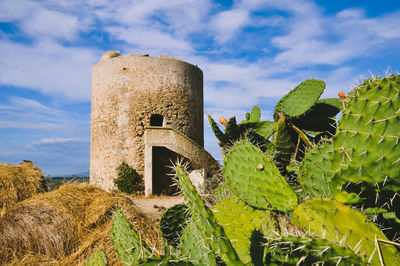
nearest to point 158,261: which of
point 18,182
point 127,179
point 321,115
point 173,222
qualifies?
point 173,222

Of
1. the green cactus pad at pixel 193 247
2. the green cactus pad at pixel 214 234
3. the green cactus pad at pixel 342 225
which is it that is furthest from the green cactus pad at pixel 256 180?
the green cactus pad at pixel 214 234

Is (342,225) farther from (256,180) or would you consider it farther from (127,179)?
(127,179)

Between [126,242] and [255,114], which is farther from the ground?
[255,114]

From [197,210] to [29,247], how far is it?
2826mm

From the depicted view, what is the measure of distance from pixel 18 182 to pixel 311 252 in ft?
14.2

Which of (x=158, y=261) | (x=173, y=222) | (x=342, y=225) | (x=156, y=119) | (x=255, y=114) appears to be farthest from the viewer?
(x=156, y=119)

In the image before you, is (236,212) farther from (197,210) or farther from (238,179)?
(197,210)

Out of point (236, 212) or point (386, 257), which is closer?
point (386, 257)

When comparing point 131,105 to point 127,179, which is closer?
point 127,179

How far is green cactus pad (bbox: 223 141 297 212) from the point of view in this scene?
1.15 meters

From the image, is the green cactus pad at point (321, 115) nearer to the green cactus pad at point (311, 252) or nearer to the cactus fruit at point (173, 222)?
the cactus fruit at point (173, 222)

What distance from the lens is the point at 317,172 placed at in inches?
45.3

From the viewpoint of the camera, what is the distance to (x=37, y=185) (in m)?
4.27

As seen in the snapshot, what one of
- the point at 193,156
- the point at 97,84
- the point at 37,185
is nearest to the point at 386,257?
the point at 37,185
